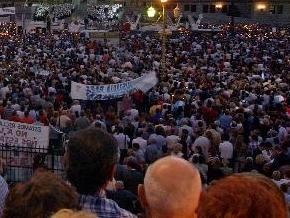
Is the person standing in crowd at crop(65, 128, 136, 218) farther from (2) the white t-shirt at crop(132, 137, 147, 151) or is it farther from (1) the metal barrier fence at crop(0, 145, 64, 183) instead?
(2) the white t-shirt at crop(132, 137, 147, 151)

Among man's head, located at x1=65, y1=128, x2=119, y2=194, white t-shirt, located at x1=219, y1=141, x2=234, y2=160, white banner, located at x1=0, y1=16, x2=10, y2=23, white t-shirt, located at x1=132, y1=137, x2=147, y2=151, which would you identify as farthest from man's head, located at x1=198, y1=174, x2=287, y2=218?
white banner, located at x1=0, y1=16, x2=10, y2=23

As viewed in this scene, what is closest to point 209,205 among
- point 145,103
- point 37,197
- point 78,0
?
point 37,197

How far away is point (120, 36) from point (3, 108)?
2610 cm

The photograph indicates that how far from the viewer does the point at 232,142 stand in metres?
13.2

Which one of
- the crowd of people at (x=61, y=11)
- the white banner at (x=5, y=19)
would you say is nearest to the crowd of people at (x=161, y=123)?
the white banner at (x=5, y=19)

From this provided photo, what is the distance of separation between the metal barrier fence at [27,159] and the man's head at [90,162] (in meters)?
6.86

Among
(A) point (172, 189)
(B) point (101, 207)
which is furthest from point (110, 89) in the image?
(A) point (172, 189)

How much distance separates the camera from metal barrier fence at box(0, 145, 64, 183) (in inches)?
420

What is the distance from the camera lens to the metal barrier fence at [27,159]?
1066cm

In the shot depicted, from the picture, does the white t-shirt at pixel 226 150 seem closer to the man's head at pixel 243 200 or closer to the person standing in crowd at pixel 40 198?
the person standing in crowd at pixel 40 198

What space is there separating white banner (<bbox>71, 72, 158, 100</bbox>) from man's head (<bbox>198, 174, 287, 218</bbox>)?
15.6 meters

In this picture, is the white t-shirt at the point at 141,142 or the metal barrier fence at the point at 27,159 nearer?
the metal barrier fence at the point at 27,159

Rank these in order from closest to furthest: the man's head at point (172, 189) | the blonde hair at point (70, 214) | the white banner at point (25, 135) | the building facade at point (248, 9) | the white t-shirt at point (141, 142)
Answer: the blonde hair at point (70, 214) → the man's head at point (172, 189) → the white banner at point (25, 135) → the white t-shirt at point (141, 142) → the building facade at point (248, 9)

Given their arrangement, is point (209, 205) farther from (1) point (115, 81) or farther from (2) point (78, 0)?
(2) point (78, 0)
